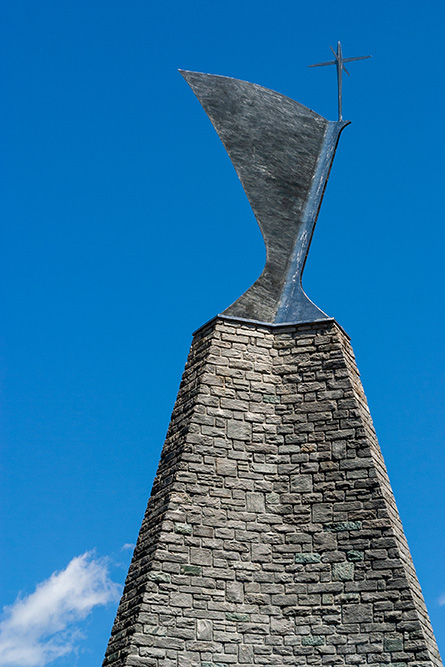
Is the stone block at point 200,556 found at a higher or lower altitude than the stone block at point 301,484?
→ lower

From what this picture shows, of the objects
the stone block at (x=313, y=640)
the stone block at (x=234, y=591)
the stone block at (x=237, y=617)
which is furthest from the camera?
the stone block at (x=234, y=591)

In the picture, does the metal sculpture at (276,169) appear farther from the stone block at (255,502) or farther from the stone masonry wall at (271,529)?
the stone block at (255,502)

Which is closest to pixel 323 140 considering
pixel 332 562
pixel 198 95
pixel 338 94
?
pixel 338 94

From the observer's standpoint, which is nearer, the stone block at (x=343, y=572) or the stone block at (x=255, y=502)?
the stone block at (x=343, y=572)

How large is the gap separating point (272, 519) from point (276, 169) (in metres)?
5.74

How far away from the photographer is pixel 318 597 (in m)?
11.1

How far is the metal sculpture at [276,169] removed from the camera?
13352mm

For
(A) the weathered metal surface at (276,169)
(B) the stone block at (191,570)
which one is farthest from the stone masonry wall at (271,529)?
(A) the weathered metal surface at (276,169)

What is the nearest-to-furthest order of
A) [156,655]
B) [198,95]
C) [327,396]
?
[156,655]
[327,396]
[198,95]

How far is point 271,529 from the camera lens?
1161 cm

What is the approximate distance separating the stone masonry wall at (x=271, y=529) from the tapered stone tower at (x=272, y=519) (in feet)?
0.05

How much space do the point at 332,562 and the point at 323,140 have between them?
7.12 meters

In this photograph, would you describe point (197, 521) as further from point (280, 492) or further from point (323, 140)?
point (323, 140)

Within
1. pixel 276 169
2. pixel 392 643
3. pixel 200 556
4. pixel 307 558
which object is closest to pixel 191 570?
pixel 200 556
